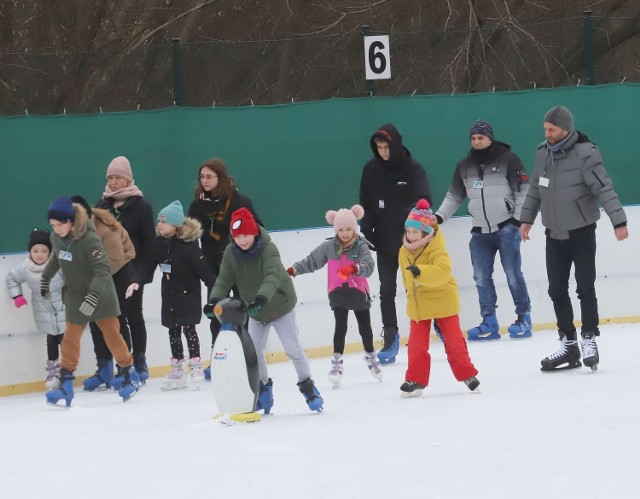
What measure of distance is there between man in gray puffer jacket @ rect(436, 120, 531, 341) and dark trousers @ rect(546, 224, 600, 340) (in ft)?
8.35

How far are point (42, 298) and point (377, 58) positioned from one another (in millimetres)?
3911

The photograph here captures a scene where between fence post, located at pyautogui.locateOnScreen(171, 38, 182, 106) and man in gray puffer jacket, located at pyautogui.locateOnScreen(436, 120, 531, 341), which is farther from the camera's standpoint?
fence post, located at pyautogui.locateOnScreen(171, 38, 182, 106)

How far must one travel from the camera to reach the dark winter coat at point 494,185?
11977 mm

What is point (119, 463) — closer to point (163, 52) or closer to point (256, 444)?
point (256, 444)

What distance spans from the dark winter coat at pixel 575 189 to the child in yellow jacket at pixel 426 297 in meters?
0.79

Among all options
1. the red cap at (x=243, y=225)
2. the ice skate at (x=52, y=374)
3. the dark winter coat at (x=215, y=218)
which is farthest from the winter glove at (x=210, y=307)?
the ice skate at (x=52, y=374)

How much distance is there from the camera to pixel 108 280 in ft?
31.7

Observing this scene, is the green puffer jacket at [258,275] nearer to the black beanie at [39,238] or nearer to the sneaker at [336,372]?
the sneaker at [336,372]

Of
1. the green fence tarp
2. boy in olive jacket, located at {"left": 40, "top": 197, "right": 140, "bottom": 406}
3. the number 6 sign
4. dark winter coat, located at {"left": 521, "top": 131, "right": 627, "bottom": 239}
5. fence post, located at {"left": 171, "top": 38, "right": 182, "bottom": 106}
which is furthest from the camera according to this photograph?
the number 6 sign

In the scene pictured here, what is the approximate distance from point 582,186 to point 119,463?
3581 mm

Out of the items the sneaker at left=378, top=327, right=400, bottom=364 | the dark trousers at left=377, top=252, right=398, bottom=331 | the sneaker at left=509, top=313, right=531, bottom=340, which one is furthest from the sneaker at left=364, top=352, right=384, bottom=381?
the sneaker at left=509, top=313, right=531, bottom=340

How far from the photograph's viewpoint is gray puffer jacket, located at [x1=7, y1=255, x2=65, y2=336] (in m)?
10.6

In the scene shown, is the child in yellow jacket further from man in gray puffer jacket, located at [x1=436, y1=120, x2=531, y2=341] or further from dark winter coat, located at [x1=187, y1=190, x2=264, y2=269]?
man in gray puffer jacket, located at [x1=436, y1=120, x2=531, y2=341]

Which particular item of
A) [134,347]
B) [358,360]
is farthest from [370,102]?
[134,347]
